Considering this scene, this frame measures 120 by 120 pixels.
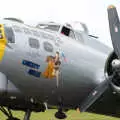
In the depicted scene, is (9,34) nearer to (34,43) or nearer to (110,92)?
(34,43)

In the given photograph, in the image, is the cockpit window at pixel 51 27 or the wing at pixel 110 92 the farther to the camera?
the cockpit window at pixel 51 27

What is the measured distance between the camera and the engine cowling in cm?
1405

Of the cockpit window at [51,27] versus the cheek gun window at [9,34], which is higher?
the cheek gun window at [9,34]

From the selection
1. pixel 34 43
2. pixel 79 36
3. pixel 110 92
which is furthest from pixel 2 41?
pixel 110 92

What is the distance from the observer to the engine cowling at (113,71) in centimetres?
1405

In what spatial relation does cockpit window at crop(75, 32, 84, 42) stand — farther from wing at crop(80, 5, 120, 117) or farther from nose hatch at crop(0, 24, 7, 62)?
nose hatch at crop(0, 24, 7, 62)

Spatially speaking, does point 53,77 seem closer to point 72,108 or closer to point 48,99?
point 48,99

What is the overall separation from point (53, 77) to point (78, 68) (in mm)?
1079

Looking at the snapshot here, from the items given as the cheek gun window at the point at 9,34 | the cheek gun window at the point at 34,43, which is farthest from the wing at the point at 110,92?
the cheek gun window at the point at 9,34

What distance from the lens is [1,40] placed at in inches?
516

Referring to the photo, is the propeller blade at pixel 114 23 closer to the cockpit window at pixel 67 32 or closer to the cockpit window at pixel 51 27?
the cockpit window at pixel 67 32

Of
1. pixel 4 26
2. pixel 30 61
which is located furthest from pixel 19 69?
pixel 4 26

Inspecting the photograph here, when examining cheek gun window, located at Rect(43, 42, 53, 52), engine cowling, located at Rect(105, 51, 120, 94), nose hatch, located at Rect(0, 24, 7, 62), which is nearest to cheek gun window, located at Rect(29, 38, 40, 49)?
cheek gun window, located at Rect(43, 42, 53, 52)

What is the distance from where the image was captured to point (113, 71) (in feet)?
46.9
